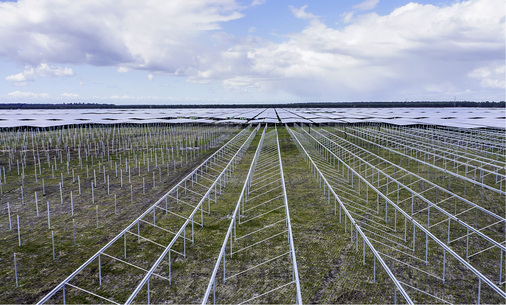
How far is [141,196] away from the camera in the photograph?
626 inches

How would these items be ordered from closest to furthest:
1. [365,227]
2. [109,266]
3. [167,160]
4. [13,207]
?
[109,266]
[365,227]
[13,207]
[167,160]

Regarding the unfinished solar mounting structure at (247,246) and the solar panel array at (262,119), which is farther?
the solar panel array at (262,119)

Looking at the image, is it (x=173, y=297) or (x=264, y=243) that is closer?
(x=173, y=297)

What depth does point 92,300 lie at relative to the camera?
770 centimetres

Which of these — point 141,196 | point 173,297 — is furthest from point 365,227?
point 141,196

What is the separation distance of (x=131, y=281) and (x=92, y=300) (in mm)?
977

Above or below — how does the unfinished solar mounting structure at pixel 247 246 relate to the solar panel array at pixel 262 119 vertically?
below

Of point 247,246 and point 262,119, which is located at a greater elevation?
point 262,119

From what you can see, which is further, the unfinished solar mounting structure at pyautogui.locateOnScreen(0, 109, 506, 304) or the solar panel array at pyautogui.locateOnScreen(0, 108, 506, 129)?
the solar panel array at pyautogui.locateOnScreen(0, 108, 506, 129)

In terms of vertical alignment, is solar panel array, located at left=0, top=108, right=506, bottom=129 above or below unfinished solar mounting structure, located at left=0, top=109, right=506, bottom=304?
above

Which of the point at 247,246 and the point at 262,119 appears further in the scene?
the point at 262,119

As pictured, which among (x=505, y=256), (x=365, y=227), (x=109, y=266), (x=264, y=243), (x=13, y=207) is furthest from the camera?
(x=13, y=207)

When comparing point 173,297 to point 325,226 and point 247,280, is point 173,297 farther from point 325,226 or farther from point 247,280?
point 325,226

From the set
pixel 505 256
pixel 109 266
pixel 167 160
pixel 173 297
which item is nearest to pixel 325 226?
pixel 505 256
